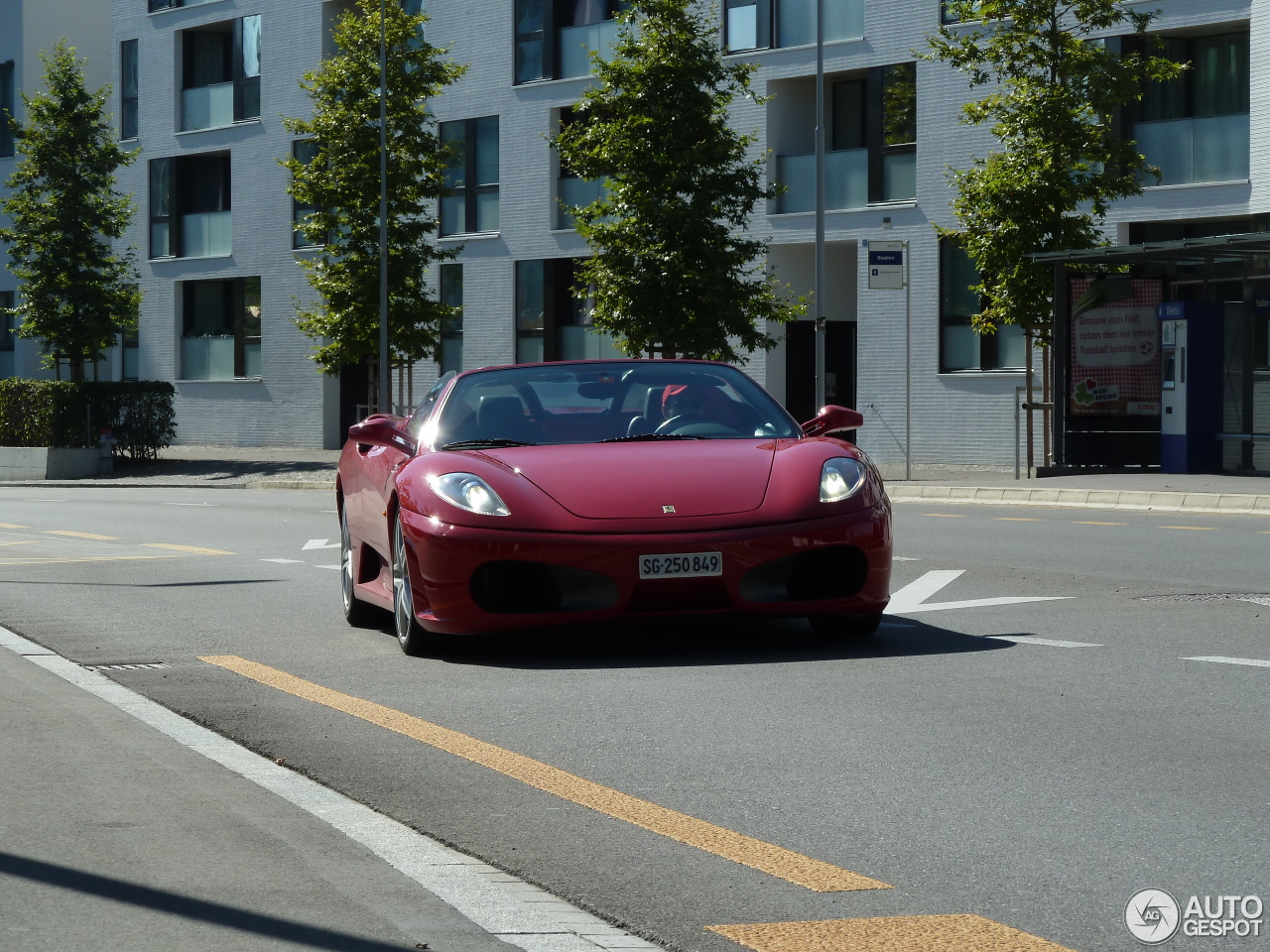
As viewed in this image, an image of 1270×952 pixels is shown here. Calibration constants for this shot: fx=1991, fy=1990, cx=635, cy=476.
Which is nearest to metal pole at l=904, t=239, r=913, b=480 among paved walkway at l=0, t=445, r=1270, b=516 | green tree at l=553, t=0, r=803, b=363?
paved walkway at l=0, t=445, r=1270, b=516

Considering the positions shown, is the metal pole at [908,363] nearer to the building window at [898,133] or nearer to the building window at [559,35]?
the building window at [898,133]

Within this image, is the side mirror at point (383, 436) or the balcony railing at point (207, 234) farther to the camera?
the balcony railing at point (207, 234)

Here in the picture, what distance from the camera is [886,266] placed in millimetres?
26094

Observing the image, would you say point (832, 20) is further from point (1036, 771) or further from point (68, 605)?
point (1036, 771)

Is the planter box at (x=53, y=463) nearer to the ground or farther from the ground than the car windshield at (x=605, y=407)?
nearer to the ground

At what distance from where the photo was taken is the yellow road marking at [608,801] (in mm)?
4691

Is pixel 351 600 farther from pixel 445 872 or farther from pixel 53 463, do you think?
pixel 53 463

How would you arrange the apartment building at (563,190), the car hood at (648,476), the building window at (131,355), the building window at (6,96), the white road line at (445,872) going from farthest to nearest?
the building window at (6,96), the building window at (131,355), the apartment building at (563,190), the car hood at (648,476), the white road line at (445,872)

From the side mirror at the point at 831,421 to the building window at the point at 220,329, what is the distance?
37880 millimetres

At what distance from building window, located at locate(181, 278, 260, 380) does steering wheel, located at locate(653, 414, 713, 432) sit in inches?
1497

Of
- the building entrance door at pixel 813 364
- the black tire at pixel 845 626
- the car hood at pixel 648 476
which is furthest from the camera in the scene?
the building entrance door at pixel 813 364

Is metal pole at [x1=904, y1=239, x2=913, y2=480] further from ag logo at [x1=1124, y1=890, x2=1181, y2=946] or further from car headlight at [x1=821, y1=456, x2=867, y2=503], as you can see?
ag logo at [x1=1124, y1=890, x2=1181, y2=946]

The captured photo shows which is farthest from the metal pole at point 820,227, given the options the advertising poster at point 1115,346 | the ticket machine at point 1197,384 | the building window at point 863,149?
the building window at point 863,149

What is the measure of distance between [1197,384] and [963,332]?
8757mm
